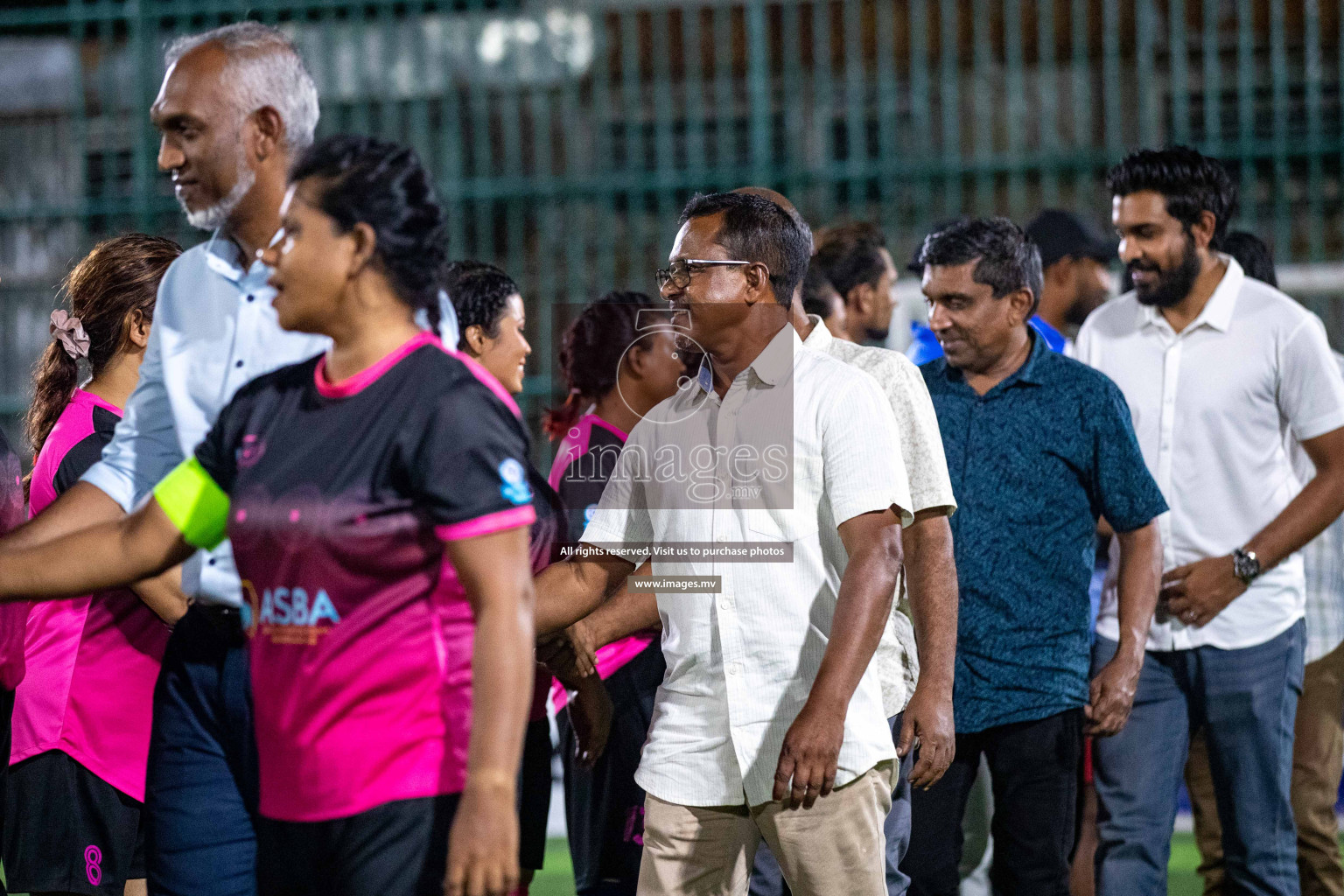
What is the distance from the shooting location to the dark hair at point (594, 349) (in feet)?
14.1

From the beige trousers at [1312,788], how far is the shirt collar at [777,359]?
7.63ft

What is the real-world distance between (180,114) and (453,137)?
4.69m

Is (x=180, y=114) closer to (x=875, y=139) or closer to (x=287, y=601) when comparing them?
(x=287, y=601)

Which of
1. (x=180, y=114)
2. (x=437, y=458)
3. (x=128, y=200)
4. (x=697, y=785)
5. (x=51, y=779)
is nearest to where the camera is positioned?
(x=437, y=458)

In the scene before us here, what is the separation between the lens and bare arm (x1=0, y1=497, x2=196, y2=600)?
7.74 ft

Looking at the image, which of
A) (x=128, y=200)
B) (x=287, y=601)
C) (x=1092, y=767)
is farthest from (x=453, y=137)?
(x=287, y=601)

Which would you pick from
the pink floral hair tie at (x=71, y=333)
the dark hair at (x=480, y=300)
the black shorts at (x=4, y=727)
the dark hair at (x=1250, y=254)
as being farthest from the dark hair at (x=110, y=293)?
the dark hair at (x=1250, y=254)

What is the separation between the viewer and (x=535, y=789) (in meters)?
3.85

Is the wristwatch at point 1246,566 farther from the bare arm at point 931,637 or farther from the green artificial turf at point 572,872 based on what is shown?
the green artificial turf at point 572,872

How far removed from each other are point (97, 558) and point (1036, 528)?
228 centimetres

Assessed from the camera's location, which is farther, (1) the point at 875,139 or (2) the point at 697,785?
(1) the point at 875,139

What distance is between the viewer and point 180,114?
A: 2652 millimetres

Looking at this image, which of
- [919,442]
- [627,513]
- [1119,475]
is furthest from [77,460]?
[1119,475]

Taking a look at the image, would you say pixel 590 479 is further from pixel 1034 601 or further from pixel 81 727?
pixel 81 727
